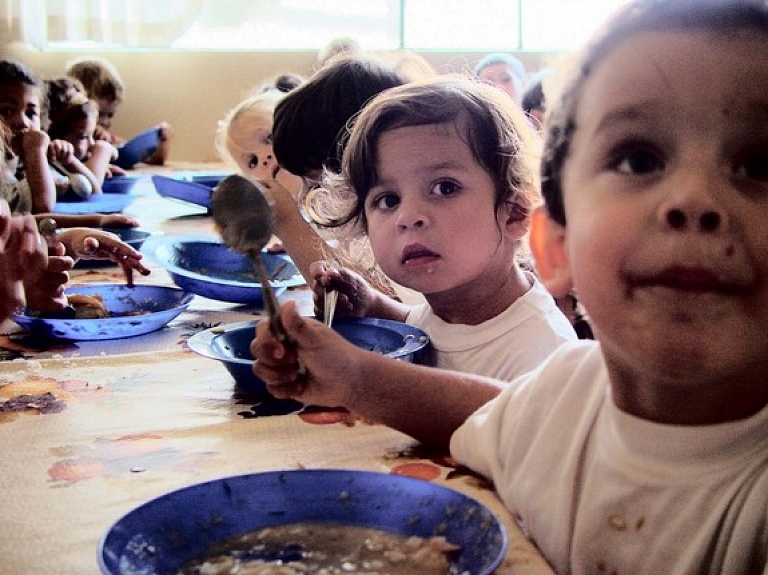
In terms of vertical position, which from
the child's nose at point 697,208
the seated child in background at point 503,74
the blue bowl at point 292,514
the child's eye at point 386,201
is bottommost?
the blue bowl at point 292,514

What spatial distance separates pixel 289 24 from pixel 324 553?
5090mm

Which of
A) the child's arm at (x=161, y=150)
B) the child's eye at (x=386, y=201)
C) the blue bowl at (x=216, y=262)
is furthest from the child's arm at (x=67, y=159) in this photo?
the child's eye at (x=386, y=201)

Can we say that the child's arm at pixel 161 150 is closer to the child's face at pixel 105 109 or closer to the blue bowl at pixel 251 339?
the child's face at pixel 105 109

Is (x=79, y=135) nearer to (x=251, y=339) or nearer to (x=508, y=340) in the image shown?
(x=251, y=339)

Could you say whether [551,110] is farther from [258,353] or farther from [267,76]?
[267,76]

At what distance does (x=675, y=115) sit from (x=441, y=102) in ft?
2.11

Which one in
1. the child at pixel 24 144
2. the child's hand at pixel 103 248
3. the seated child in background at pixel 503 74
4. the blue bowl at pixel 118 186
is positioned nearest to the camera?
the child's hand at pixel 103 248

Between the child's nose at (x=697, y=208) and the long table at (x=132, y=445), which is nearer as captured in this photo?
the child's nose at (x=697, y=208)

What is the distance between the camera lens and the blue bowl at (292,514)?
598mm

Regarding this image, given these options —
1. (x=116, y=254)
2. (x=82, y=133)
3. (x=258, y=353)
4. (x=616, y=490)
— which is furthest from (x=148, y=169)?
(x=616, y=490)

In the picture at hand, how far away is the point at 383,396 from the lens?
0.84 meters

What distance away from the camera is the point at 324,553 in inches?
25.0

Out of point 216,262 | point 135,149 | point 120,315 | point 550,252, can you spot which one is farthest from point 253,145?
point 135,149

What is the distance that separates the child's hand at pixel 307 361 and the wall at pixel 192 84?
176 inches
